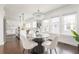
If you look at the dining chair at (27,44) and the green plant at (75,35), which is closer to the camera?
the green plant at (75,35)

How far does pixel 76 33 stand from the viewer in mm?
3076

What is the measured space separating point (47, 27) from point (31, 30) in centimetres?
41

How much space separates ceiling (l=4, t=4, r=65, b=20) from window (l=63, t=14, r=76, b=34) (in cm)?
35

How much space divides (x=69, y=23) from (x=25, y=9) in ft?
3.74

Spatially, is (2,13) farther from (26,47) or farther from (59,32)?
(59,32)

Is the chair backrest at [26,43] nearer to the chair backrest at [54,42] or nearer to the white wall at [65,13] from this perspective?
the chair backrest at [54,42]

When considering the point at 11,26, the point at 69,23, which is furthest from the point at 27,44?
the point at 69,23

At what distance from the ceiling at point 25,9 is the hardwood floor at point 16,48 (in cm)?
57

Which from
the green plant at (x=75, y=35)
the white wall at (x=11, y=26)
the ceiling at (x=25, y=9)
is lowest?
the green plant at (x=75, y=35)

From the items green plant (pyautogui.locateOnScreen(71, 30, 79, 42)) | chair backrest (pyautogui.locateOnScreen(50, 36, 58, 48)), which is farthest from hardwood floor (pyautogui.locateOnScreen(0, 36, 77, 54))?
green plant (pyautogui.locateOnScreen(71, 30, 79, 42))

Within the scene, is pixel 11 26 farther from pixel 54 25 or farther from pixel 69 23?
pixel 69 23

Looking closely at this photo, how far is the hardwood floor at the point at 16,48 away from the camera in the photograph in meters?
3.11

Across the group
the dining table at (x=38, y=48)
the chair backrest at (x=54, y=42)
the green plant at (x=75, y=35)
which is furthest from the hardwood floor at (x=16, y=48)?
the dining table at (x=38, y=48)

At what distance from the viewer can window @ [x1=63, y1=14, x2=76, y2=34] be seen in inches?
122
